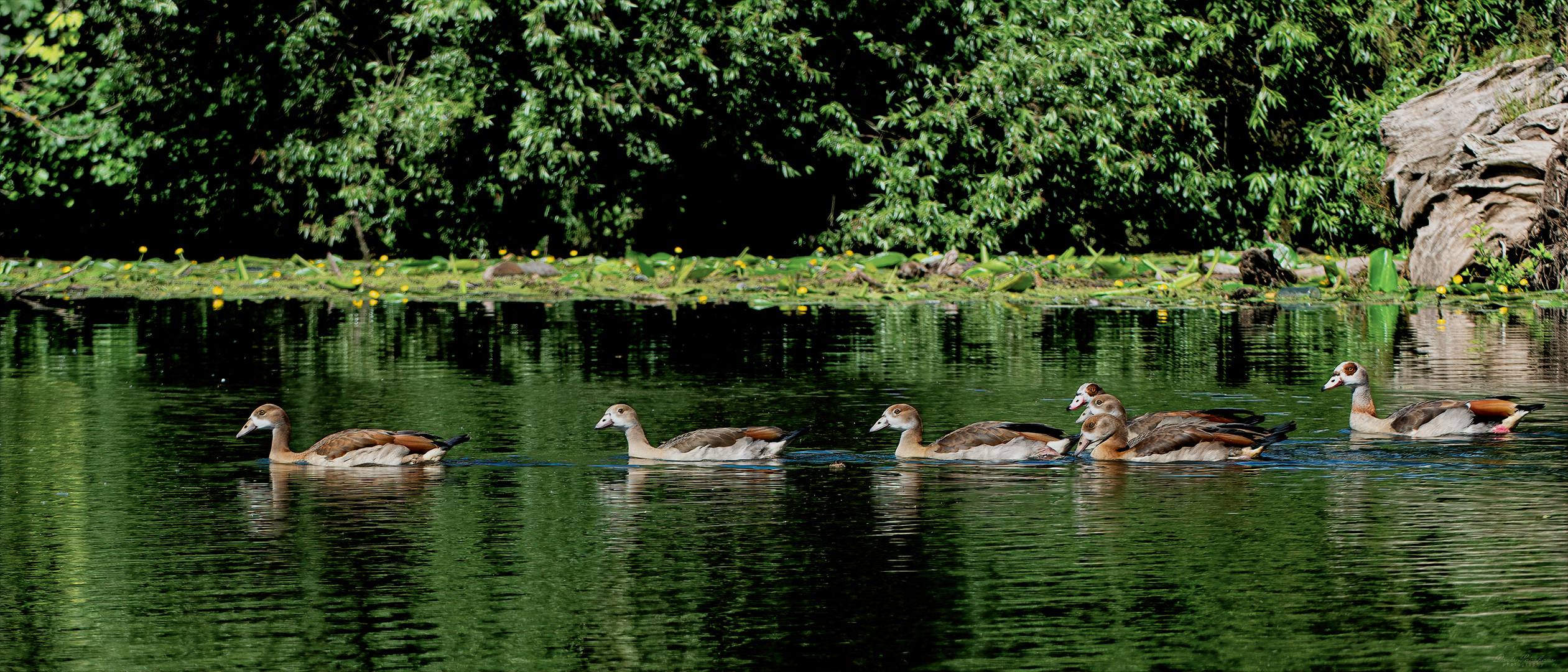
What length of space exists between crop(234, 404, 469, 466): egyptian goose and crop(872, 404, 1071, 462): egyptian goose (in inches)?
109

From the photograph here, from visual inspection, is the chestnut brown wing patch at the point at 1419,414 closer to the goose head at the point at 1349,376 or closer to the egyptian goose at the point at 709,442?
the goose head at the point at 1349,376

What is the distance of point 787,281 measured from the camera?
27781 millimetres

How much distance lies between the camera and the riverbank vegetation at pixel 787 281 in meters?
26.1

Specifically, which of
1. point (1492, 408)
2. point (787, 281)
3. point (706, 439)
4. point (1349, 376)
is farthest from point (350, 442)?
point (787, 281)

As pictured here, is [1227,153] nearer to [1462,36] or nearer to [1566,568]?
[1462,36]

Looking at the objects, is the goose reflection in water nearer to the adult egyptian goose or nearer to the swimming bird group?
the swimming bird group

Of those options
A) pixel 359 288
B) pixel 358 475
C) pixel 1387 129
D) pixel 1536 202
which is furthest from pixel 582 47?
pixel 358 475

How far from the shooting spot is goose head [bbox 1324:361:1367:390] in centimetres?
1352

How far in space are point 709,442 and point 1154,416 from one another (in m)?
3.08

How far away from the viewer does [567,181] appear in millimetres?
33344

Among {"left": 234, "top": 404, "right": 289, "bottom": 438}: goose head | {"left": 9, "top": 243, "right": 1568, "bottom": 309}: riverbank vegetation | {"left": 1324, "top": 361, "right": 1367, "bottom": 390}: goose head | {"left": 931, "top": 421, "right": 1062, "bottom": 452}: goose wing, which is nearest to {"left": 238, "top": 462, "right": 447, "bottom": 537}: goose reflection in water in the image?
{"left": 234, "top": 404, "right": 289, "bottom": 438}: goose head

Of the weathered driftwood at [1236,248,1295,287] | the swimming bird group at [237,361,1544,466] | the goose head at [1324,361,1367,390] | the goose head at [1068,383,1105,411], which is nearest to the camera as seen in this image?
the swimming bird group at [237,361,1544,466]

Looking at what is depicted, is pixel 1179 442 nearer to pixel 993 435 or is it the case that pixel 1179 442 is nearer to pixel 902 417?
pixel 993 435

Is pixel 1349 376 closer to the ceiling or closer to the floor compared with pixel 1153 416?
closer to the ceiling
